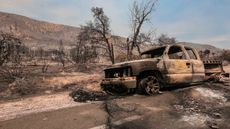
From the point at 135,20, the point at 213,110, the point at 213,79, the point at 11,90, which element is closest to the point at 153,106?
the point at 213,110

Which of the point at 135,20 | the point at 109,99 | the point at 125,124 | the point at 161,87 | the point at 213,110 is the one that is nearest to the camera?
the point at 125,124

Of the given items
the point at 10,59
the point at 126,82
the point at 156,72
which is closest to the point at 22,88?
the point at 126,82

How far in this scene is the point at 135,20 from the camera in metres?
32.0

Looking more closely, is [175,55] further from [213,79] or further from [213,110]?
[213,110]

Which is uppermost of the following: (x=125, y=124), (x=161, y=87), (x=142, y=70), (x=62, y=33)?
(x=62, y=33)

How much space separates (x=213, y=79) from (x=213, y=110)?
14.0ft

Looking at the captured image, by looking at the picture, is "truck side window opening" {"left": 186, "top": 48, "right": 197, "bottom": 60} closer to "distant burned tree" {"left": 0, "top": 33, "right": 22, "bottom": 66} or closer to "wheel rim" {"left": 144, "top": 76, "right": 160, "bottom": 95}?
"wheel rim" {"left": 144, "top": 76, "right": 160, "bottom": 95}

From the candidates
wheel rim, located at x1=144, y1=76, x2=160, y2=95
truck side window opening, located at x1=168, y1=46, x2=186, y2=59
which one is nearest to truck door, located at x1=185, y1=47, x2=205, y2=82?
truck side window opening, located at x1=168, y1=46, x2=186, y2=59

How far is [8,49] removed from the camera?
742 inches

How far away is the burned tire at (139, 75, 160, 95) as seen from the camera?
975cm

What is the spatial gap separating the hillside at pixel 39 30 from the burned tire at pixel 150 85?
97807 mm

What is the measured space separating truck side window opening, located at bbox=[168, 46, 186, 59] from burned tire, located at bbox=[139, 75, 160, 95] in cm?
135

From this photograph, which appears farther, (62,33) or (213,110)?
(62,33)

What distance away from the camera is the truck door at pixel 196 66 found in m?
11.0
